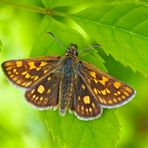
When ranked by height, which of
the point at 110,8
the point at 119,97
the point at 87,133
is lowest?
the point at 87,133

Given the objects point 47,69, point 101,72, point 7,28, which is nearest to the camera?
point 101,72

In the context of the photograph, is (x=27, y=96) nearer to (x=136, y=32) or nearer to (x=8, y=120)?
(x=136, y=32)

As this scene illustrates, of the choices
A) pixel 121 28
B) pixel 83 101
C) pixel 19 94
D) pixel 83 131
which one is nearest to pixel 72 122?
pixel 83 131

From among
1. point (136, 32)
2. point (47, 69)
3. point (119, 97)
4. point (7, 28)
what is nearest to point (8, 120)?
point (7, 28)

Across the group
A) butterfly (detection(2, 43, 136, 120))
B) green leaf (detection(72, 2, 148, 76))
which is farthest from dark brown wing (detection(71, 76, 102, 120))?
green leaf (detection(72, 2, 148, 76))

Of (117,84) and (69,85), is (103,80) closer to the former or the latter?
(117,84)

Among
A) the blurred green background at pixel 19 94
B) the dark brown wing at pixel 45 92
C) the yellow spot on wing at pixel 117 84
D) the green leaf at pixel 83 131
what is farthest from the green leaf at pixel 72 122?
the blurred green background at pixel 19 94

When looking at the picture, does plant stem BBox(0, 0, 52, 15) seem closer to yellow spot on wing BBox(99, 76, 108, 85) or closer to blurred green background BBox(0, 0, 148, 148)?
yellow spot on wing BBox(99, 76, 108, 85)
